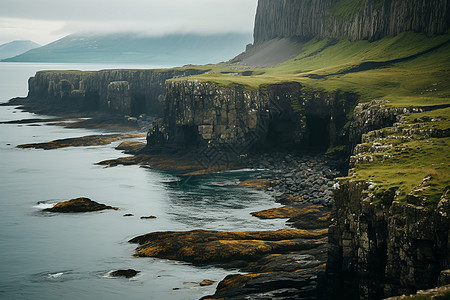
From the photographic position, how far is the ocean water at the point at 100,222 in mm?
51750

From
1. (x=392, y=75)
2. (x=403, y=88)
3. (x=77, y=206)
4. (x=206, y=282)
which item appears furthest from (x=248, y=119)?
(x=206, y=282)

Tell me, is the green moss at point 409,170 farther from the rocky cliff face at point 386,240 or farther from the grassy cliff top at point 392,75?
the grassy cliff top at point 392,75

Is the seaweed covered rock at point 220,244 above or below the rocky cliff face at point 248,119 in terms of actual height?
below

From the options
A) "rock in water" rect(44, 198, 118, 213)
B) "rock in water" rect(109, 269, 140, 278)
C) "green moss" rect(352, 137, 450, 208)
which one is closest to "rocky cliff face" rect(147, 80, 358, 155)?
"rock in water" rect(44, 198, 118, 213)

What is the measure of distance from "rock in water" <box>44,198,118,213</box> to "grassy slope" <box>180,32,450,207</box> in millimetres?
44166

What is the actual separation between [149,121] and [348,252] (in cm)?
16040

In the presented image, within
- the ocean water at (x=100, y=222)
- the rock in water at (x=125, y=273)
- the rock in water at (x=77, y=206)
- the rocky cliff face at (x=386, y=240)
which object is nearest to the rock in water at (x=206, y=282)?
the ocean water at (x=100, y=222)

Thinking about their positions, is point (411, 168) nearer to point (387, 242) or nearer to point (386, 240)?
point (386, 240)

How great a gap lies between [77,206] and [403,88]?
76.3 meters

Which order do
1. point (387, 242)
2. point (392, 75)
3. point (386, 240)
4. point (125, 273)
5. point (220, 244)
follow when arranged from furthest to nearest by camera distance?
point (392, 75) → point (220, 244) → point (125, 273) → point (386, 240) → point (387, 242)

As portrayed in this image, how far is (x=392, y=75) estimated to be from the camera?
132 m

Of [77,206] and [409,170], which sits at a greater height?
[409,170]

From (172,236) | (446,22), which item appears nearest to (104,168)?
(172,236)

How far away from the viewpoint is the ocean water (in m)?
51.8
